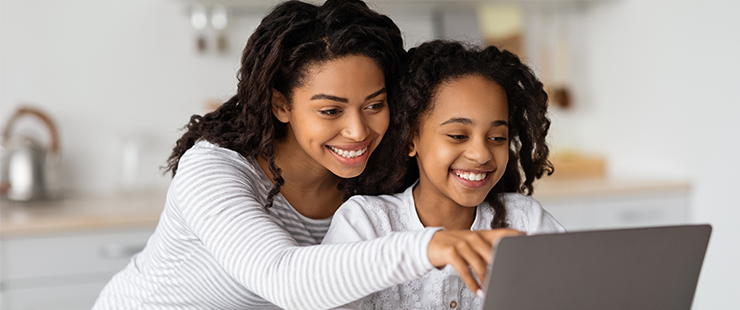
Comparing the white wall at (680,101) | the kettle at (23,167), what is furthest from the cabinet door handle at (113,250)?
the white wall at (680,101)

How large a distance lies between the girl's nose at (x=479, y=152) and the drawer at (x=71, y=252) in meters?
1.22

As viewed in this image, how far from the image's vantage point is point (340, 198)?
1175mm

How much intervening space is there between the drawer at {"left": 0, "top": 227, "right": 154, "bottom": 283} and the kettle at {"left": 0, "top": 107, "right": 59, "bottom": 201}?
1.13ft

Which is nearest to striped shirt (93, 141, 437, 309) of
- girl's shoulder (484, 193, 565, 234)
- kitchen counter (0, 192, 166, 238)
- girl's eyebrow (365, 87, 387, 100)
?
girl's eyebrow (365, 87, 387, 100)

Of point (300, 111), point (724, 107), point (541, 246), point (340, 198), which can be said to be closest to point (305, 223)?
point (340, 198)

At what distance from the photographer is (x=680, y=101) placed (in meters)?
2.13

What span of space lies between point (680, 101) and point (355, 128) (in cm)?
165

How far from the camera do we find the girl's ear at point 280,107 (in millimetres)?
1015

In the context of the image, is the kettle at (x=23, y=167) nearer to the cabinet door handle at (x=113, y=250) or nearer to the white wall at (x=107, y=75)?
the white wall at (x=107, y=75)

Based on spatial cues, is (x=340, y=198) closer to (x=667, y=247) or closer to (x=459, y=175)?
(x=459, y=175)

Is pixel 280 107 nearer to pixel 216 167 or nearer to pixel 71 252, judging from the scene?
pixel 216 167

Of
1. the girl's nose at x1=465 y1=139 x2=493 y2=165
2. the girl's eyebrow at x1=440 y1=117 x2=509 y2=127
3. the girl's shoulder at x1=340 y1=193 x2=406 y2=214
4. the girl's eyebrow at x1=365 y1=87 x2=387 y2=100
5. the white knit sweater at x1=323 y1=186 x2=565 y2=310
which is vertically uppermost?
the girl's eyebrow at x1=365 y1=87 x2=387 y2=100

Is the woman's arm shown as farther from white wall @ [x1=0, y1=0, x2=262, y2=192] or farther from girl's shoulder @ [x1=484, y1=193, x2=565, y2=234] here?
white wall @ [x1=0, y1=0, x2=262, y2=192]

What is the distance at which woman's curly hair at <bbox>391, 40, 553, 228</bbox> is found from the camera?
0.99m
